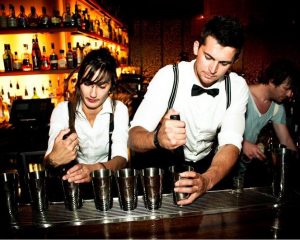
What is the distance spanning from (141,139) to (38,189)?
0.60 m

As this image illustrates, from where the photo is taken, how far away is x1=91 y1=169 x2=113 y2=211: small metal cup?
132 cm

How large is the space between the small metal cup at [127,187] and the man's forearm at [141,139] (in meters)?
0.31

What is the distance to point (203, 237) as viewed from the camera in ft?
3.86

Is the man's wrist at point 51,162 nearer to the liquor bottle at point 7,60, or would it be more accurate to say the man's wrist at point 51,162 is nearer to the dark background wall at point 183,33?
the liquor bottle at point 7,60

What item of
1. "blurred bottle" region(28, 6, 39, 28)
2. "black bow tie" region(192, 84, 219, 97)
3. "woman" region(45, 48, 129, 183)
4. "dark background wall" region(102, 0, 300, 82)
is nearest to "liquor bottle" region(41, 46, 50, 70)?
"blurred bottle" region(28, 6, 39, 28)

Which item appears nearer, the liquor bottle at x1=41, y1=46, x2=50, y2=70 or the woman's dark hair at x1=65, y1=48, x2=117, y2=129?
the woman's dark hair at x1=65, y1=48, x2=117, y2=129

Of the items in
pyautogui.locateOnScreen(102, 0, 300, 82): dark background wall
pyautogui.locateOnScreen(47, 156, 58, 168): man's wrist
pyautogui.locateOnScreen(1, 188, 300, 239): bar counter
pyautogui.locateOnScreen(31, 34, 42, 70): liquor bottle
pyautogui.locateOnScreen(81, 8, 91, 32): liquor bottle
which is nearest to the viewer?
pyautogui.locateOnScreen(1, 188, 300, 239): bar counter

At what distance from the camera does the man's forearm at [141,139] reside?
1.65 m

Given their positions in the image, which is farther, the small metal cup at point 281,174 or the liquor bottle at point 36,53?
the liquor bottle at point 36,53

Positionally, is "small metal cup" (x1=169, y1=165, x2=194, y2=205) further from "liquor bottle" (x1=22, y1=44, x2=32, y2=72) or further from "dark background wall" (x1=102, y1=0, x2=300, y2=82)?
"dark background wall" (x1=102, y1=0, x2=300, y2=82)

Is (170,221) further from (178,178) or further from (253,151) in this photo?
(253,151)

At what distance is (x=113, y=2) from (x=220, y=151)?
18.3ft

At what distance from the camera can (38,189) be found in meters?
1.37

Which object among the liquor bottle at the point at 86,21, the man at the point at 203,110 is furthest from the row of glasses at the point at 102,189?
the liquor bottle at the point at 86,21
